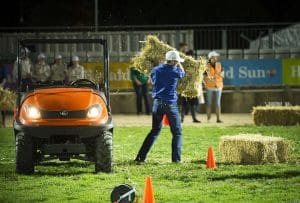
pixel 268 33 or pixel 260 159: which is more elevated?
pixel 268 33

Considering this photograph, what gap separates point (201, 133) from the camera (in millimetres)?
21250

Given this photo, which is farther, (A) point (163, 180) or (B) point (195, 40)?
(B) point (195, 40)

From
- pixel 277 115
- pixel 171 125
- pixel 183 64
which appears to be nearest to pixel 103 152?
pixel 171 125

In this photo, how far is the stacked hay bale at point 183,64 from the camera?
69.4ft

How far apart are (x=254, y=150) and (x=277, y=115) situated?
8.11 m

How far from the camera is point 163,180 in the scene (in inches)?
534

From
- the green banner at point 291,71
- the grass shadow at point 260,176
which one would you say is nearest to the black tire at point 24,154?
the grass shadow at point 260,176

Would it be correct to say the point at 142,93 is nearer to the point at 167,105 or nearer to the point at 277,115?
the point at 277,115

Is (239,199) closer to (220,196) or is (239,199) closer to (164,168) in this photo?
(220,196)

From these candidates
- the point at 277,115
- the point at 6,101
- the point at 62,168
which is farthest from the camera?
the point at 6,101

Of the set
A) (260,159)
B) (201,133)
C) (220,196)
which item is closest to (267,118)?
(201,133)

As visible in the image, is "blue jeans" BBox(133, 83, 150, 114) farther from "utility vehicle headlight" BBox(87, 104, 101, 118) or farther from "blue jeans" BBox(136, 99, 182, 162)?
"utility vehicle headlight" BBox(87, 104, 101, 118)

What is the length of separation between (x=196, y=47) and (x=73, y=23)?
14.4 metres

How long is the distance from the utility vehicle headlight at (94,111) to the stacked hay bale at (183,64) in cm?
724
